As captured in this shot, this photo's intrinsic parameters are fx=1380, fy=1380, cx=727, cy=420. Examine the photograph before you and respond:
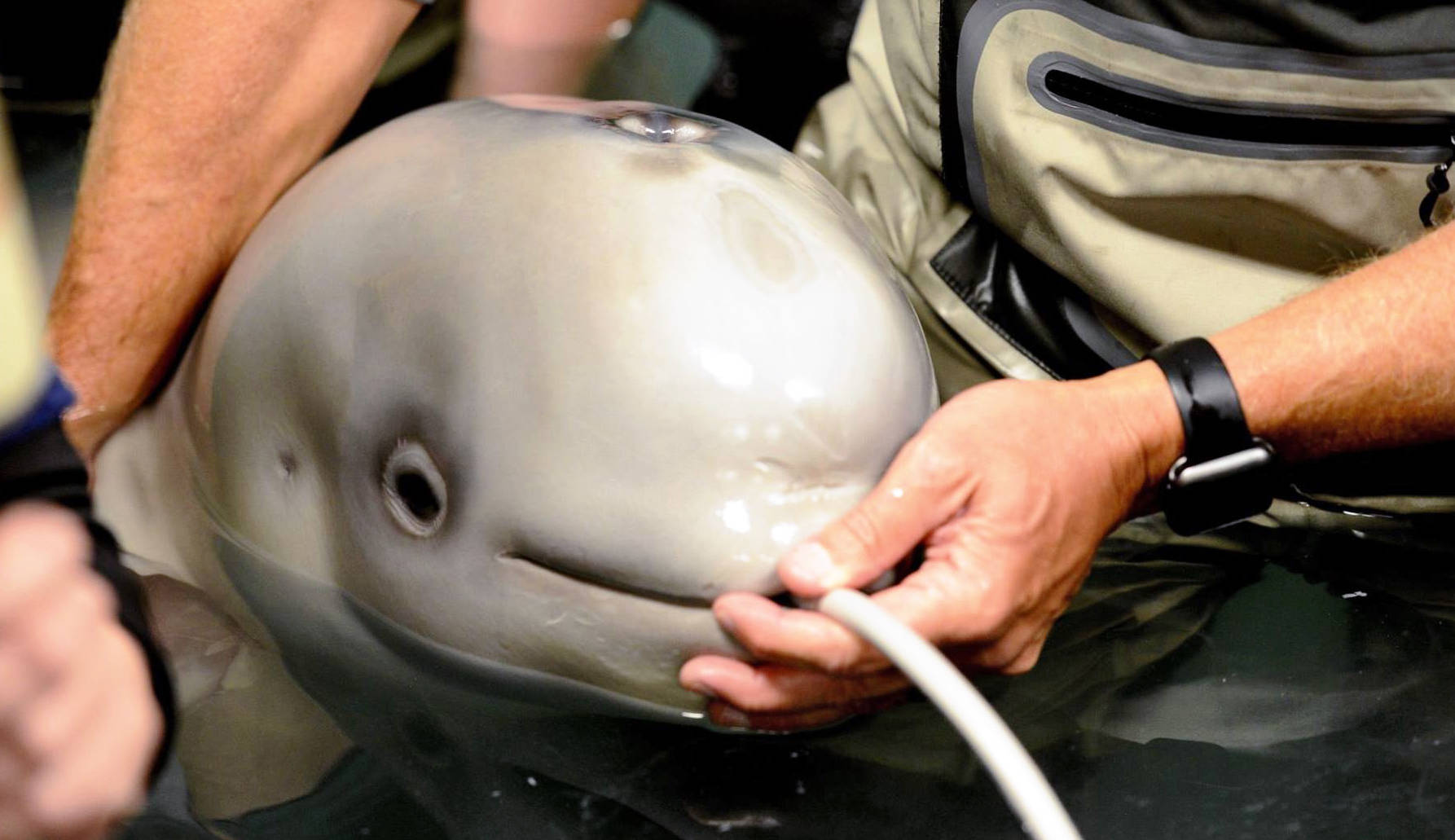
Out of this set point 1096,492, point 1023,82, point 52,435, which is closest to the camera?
point 52,435

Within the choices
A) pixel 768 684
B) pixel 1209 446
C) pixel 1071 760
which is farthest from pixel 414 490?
pixel 1209 446

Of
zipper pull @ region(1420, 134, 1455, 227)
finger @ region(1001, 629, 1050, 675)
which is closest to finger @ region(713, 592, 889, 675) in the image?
finger @ region(1001, 629, 1050, 675)

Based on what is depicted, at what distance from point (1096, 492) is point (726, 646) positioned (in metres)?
0.41

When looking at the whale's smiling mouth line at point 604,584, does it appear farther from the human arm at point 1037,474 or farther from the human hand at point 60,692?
the human hand at point 60,692

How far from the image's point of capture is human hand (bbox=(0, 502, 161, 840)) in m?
0.84

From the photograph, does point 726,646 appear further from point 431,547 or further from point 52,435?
point 52,435

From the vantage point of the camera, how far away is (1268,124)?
5.43 ft

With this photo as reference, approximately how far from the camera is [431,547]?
4.41 ft

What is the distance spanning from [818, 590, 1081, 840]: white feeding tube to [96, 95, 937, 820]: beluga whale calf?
151 millimetres

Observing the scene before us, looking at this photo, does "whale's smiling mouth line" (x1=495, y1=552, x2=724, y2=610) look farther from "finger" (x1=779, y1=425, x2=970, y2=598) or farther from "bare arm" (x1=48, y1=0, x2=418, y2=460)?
"bare arm" (x1=48, y1=0, x2=418, y2=460)

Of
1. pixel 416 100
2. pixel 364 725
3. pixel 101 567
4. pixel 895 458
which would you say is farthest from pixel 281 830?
pixel 416 100

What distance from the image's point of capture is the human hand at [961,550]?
3.86 ft

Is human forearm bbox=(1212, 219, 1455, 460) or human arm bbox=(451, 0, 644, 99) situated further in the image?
human arm bbox=(451, 0, 644, 99)

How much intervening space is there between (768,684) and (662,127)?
57cm
